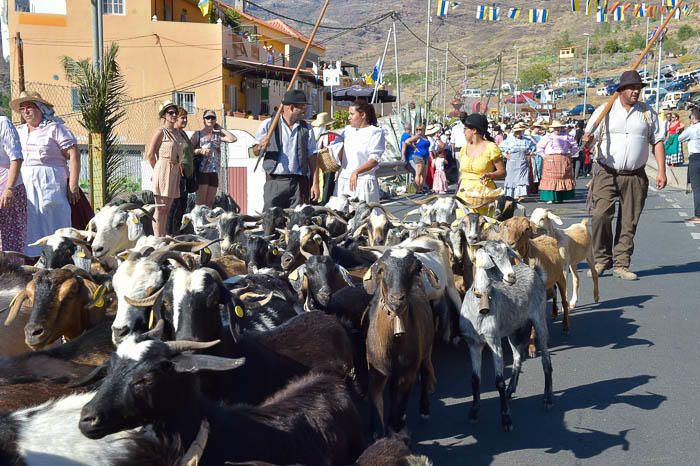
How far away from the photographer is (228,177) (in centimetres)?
1709

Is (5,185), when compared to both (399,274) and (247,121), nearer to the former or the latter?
(399,274)

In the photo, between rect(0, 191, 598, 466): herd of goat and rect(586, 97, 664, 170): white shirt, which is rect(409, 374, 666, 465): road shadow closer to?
rect(0, 191, 598, 466): herd of goat

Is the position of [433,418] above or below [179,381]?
below

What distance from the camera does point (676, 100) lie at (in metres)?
66.6

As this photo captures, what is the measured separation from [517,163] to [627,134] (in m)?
11.6

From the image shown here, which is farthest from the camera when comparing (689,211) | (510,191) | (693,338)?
(510,191)

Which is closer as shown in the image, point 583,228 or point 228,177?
point 583,228

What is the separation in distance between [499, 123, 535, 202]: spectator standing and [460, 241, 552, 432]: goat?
15765mm

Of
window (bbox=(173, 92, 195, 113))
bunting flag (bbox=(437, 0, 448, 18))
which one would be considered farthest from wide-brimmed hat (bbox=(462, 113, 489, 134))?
window (bbox=(173, 92, 195, 113))

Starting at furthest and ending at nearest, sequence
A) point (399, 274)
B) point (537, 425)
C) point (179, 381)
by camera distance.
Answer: point (537, 425), point (399, 274), point (179, 381)

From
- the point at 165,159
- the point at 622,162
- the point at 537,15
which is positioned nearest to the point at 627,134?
the point at 622,162

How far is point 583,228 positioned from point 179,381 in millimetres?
6967

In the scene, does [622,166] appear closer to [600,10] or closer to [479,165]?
[479,165]

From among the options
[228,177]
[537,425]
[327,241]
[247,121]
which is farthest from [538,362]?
[247,121]
